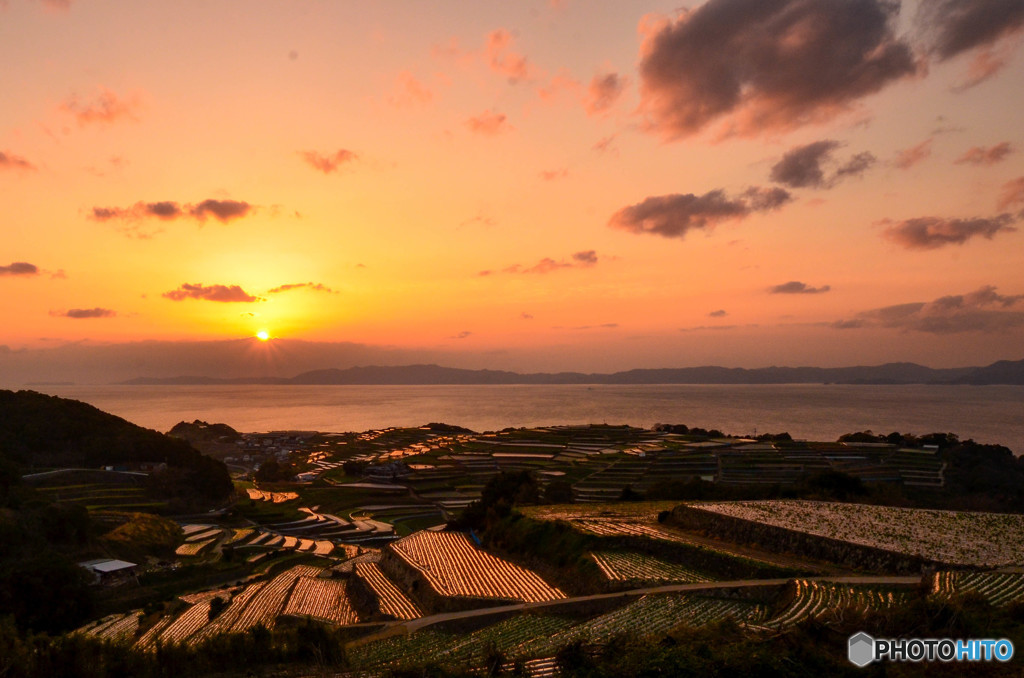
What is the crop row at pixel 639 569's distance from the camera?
1945cm

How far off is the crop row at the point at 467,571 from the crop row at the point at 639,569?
2013 millimetres

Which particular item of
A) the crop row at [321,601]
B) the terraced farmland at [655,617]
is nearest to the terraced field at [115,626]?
the crop row at [321,601]

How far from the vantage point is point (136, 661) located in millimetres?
13438

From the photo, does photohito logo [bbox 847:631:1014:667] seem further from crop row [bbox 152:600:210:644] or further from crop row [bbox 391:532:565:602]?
crop row [bbox 152:600:210:644]

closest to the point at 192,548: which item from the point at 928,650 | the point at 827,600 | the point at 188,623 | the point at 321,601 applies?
the point at 188,623

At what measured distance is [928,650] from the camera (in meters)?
10.5

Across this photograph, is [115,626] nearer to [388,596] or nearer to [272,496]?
[388,596]

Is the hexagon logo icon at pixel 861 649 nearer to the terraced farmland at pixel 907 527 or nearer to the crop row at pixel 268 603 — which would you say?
the terraced farmland at pixel 907 527

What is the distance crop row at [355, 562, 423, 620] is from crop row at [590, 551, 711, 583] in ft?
22.6

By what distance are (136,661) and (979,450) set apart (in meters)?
84.8

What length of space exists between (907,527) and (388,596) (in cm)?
2012

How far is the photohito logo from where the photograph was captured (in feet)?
33.8

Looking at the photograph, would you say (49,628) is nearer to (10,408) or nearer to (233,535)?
(233,535)

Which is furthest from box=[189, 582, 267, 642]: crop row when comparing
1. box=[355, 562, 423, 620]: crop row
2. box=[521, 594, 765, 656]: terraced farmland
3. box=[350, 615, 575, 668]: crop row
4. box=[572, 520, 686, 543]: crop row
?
box=[572, 520, 686, 543]: crop row
